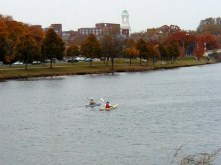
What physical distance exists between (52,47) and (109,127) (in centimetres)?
6976

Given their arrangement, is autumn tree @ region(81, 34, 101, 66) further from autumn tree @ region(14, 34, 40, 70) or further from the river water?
the river water

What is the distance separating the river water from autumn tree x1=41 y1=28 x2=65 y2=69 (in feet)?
127

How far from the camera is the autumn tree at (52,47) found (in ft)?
357

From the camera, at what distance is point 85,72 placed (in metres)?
110

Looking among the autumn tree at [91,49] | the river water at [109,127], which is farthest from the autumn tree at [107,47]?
the river water at [109,127]

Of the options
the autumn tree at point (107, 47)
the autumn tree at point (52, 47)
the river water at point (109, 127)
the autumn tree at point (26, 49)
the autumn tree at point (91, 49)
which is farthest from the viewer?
the autumn tree at point (107, 47)

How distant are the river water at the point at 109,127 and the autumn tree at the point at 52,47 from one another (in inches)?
1526

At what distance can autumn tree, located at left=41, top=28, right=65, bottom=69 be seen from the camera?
357ft

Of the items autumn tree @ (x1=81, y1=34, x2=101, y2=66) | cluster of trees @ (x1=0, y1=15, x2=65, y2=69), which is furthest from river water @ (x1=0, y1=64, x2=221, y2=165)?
autumn tree @ (x1=81, y1=34, x2=101, y2=66)

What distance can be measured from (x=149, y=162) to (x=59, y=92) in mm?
43216

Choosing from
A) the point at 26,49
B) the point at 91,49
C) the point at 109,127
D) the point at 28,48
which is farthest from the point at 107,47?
the point at 109,127

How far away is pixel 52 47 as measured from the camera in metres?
109

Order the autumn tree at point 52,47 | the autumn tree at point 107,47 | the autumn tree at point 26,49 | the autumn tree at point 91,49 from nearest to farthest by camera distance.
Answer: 1. the autumn tree at point 26,49
2. the autumn tree at point 52,47
3. the autumn tree at point 91,49
4. the autumn tree at point 107,47

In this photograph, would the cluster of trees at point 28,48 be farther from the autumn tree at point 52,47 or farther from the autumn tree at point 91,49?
the autumn tree at point 91,49
